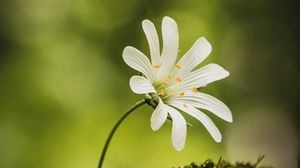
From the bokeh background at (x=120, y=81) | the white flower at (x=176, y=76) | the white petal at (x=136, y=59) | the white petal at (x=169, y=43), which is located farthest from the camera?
the bokeh background at (x=120, y=81)

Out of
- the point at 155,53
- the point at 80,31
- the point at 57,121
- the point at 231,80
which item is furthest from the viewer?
the point at 231,80

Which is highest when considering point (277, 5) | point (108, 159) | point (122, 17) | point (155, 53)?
point (122, 17)

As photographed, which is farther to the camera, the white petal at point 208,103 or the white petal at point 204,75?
the white petal at point 204,75

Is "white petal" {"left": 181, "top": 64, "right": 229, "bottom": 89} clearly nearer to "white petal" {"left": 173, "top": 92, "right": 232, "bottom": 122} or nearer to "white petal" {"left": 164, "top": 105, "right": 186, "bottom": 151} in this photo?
"white petal" {"left": 173, "top": 92, "right": 232, "bottom": 122}

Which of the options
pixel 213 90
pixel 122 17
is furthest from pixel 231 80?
pixel 122 17

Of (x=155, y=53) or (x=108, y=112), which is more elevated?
(x=108, y=112)

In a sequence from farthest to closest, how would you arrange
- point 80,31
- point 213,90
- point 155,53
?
point 80,31, point 213,90, point 155,53

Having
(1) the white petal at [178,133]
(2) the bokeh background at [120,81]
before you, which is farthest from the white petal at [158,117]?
(2) the bokeh background at [120,81]

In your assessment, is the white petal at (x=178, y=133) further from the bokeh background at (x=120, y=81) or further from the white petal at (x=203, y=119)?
the bokeh background at (x=120, y=81)

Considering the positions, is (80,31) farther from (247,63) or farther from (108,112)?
(247,63)
